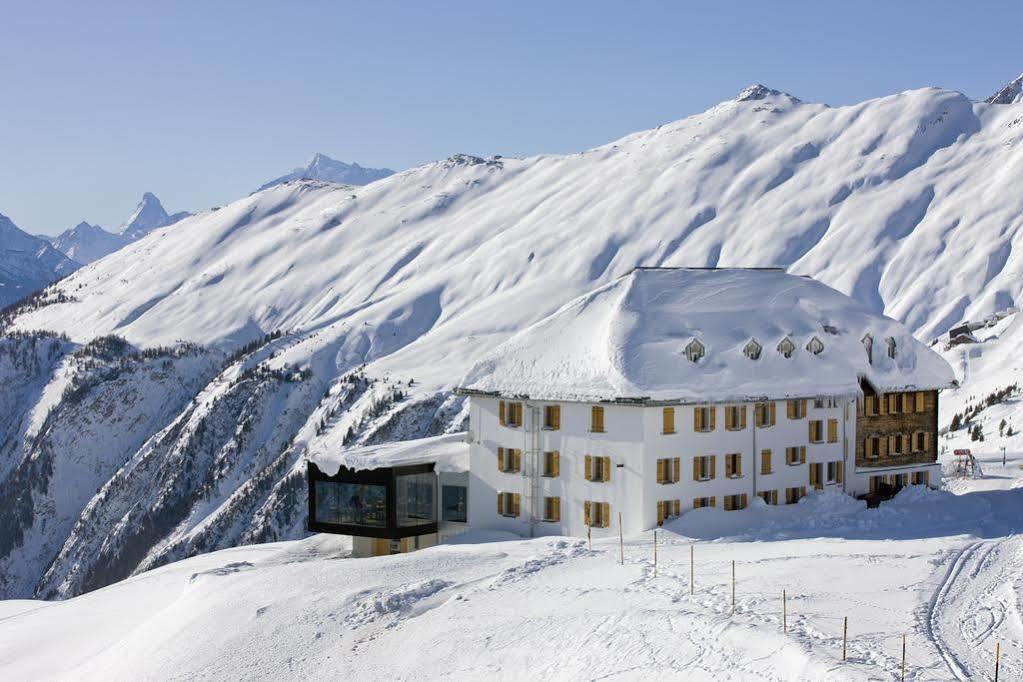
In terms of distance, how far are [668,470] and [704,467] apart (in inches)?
94.7

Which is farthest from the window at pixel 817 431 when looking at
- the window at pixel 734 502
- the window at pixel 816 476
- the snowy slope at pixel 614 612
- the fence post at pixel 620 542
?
the fence post at pixel 620 542

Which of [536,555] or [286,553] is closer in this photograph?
[536,555]

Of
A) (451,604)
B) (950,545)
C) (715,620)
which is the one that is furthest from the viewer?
(950,545)

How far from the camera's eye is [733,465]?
65.9m

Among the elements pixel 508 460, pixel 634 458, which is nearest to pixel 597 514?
pixel 634 458

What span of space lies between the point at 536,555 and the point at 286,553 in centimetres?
2486

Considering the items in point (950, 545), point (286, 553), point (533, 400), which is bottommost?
point (286, 553)

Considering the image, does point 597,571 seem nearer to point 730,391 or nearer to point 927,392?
point 730,391

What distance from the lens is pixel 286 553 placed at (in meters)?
75.1

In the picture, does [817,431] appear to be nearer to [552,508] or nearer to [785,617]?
[552,508]

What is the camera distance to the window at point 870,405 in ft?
242

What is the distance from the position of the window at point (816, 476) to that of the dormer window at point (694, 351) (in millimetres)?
8864

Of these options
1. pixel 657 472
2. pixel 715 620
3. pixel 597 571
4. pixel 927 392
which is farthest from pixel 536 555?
pixel 927 392

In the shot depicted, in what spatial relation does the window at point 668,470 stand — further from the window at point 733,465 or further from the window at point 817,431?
the window at point 817,431
